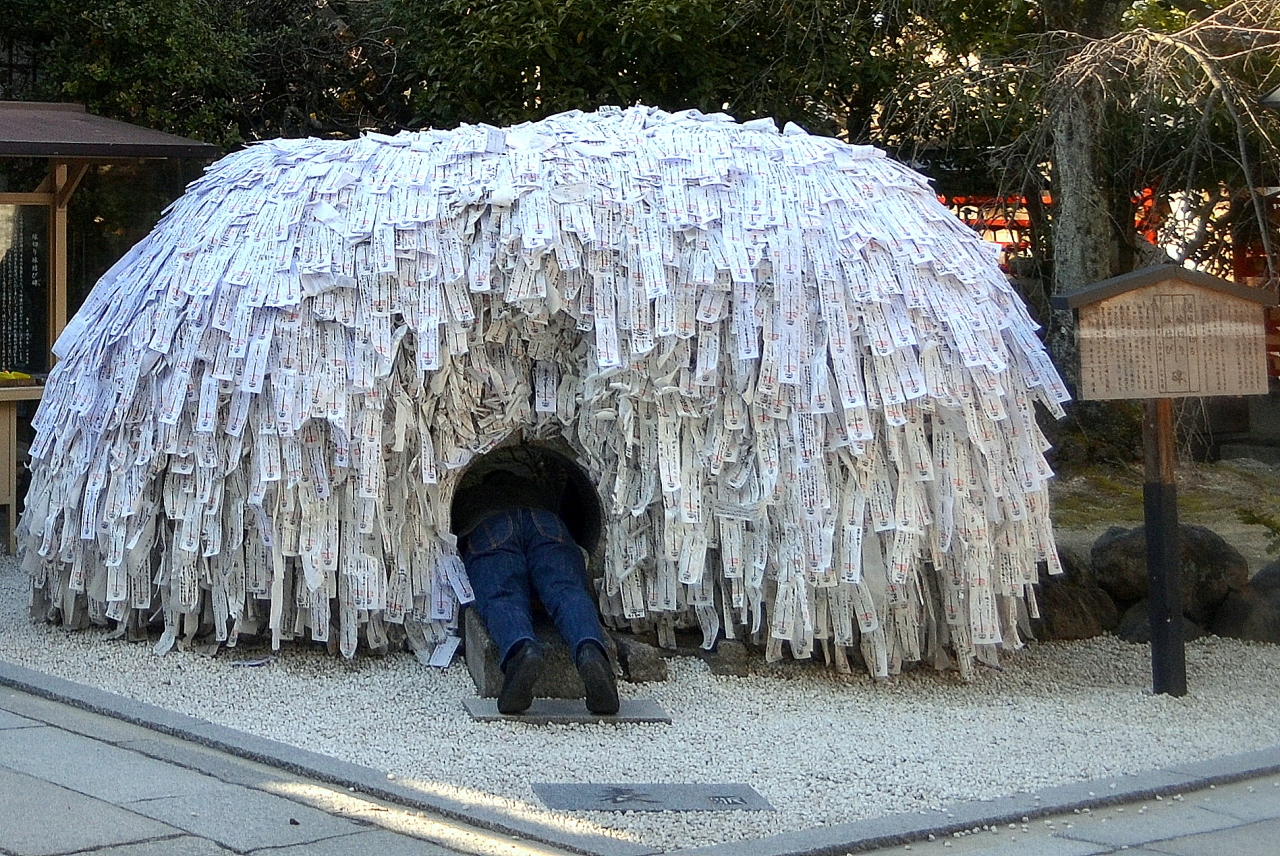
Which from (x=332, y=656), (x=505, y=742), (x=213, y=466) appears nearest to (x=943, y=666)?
(x=505, y=742)

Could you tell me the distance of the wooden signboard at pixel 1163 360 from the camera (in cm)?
624

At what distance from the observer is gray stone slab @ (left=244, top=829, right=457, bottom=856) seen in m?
4.09

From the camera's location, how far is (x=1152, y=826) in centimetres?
476

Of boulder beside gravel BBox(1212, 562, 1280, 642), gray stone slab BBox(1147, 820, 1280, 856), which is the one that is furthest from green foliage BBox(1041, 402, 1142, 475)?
gray stone slab BBox(1147, 820, 1280, 856)

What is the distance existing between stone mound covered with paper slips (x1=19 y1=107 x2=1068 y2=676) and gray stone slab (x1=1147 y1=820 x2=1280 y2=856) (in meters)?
1.72

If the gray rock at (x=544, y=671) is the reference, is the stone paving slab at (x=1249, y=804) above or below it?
below

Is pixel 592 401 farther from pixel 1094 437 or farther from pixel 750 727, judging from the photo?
pixel 1094 437

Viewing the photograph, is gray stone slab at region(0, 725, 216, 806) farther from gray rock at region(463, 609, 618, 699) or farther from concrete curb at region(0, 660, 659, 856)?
gray rock at region(463, 609, 618, 699)

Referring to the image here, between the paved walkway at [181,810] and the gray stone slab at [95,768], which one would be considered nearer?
the paved walkway at [181,810]

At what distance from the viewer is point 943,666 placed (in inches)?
260

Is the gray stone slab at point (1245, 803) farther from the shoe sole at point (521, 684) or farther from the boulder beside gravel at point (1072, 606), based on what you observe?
the shoe sole at point (521, 684)

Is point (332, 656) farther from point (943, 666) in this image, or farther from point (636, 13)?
point (636, 13)

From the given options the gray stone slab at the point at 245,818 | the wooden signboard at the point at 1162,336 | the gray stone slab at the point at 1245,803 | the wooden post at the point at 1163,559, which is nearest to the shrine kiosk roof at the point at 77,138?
the gray stone slab at the point at 245,818

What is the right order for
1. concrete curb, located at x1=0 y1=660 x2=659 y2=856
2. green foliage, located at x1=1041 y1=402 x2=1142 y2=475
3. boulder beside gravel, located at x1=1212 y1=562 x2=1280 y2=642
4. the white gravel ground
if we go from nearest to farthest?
1. concrete curb, located at x1=0 y1=660 x2=659 y2=856
2. the white gravel ground
3. boulder beside gravel, located at x1=1212 y1=562 x2=1280 y2=642
4. green foliage, located at x1=1041 y1=402 x2=1142 y2=475
